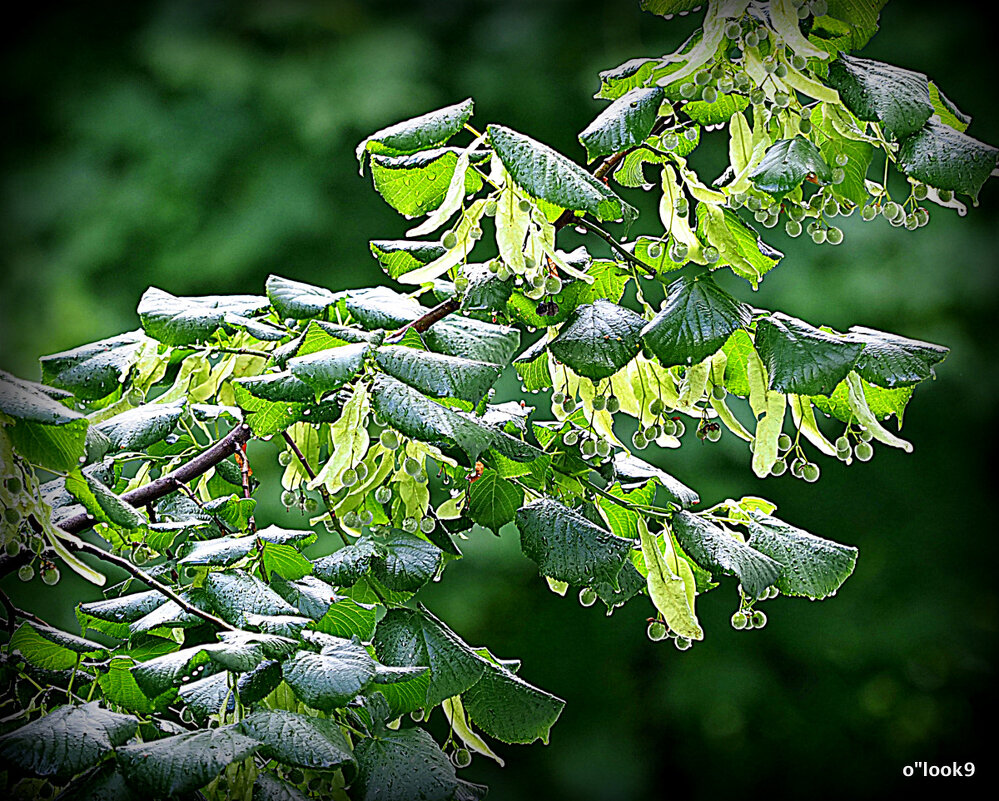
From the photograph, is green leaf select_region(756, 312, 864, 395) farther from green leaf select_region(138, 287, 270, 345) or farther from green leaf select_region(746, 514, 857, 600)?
green leaf select_region(138, 287, 270, 345)

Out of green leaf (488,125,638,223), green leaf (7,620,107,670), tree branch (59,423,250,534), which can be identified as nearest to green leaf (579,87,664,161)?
green leaf (488,125,638,223)

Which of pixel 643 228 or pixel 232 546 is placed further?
pixel 643 228

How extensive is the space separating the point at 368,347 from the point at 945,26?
1434 millimetres

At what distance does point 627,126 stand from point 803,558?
9.3 inches

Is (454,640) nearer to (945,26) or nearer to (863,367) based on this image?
(863,367)

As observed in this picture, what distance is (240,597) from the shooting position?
0.46 m

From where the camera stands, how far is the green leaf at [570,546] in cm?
48

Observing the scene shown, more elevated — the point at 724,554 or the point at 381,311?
the point at 381,311

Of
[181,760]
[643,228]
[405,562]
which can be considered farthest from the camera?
[643,228]

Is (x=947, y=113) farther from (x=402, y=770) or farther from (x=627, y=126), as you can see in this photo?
(x=402, y=770)

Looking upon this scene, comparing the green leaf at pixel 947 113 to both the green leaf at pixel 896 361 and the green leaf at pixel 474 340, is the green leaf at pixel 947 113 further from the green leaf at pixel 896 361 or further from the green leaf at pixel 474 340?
the green leaf at pixel 474 340

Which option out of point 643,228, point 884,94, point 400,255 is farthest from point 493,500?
point 643,228

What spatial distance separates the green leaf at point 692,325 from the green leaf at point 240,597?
0.70 ft

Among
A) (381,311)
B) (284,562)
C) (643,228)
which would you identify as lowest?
(643,228)
